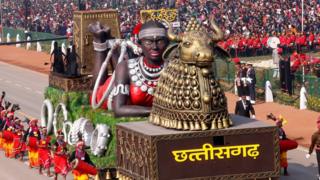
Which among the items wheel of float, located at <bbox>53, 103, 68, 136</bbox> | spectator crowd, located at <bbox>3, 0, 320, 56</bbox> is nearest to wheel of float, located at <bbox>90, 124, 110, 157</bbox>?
wheel of float, located at <bbox>53, 103, 68, 136</bbox>

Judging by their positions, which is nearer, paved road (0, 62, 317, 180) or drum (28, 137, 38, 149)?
paved road (0, 62, 317, 180)

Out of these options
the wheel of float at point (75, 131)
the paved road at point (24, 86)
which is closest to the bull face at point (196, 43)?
the wheel of float at point (75, 131)

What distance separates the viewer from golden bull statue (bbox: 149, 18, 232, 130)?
55.3ft

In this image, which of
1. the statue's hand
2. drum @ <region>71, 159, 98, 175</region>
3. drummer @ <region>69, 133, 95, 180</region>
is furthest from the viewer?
the statue's hand

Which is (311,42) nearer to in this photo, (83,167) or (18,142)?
(18,142)

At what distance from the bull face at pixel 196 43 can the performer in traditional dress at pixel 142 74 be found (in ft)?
10.3

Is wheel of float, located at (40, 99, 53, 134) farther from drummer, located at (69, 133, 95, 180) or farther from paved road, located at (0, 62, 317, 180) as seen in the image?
drummer, located at (69, 133, 95, 180)

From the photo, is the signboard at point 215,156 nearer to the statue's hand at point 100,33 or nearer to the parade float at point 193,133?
the parade float at point 193,133

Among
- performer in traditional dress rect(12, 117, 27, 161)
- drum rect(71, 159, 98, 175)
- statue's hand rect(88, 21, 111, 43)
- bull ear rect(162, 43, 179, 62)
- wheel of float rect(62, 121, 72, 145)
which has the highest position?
bull ear rect(162, 43, 179, 62)

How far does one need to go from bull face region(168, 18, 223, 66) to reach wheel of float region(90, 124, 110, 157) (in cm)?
389

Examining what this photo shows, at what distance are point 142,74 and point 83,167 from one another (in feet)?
7.75

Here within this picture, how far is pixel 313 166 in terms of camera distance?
88.5 feet

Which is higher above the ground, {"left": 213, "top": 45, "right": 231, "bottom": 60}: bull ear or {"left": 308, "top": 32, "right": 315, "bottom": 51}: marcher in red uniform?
{"left": 213, "top": 45, "right": 231, "bottom": 60}: bull ear

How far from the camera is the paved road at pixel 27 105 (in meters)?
26.5
